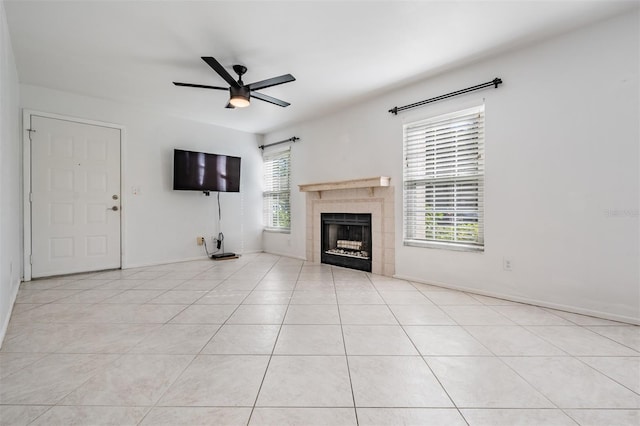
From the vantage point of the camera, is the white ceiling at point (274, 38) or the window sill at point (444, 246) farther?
the window sill at point (444, 246)

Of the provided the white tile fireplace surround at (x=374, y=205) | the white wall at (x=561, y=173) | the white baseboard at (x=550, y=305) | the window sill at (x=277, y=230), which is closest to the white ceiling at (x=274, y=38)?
the white wall at (x=561, y=173)

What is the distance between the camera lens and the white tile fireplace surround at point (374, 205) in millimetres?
3787

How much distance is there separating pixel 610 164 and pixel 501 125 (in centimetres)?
92

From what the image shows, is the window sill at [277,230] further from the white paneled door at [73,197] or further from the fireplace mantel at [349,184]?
the white paneled door at [73,197]

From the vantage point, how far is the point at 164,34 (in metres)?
2.55

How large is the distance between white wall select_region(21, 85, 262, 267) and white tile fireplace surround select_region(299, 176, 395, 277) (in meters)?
1.90

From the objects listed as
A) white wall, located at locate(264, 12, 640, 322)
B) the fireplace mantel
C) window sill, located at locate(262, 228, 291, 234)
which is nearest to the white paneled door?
window sill, located at locate(262, 228, 291, 234)

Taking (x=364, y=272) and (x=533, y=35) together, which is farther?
(x=364, y=272)

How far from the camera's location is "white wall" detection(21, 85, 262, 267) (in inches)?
158

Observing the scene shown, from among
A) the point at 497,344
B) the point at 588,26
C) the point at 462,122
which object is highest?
the point at 588,26

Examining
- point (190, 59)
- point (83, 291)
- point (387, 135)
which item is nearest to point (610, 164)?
point (387, 135)

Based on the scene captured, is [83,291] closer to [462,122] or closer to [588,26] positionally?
[462,122]

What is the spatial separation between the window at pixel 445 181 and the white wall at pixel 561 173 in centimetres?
12

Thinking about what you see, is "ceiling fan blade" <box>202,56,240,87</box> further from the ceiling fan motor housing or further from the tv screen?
the tv screen
